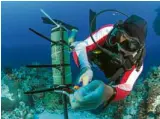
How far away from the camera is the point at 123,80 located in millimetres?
1783

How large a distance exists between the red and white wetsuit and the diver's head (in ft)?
0.30

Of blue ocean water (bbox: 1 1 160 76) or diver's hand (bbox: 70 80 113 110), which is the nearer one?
diver's hand (bbox: 70 80 113 110)

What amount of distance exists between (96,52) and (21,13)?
54 cm

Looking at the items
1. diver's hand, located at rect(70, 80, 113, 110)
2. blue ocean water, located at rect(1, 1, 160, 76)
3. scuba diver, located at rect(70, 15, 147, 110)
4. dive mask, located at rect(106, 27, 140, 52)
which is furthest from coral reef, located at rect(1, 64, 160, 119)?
diver's hand, located at rect(70, 80, 113, 110)

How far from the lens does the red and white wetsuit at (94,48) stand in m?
1.76

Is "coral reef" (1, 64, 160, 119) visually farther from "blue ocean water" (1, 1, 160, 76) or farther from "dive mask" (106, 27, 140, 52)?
"dive mask" (106, 27, 140, 52)

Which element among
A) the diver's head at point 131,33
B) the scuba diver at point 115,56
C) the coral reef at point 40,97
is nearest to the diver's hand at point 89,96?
the scuba diver at point 115,56

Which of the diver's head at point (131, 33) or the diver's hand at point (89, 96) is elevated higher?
the diver's head at point (131, 33)

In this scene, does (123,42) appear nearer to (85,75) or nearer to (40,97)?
(85,75)

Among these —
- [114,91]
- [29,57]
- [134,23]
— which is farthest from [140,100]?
[29,57]

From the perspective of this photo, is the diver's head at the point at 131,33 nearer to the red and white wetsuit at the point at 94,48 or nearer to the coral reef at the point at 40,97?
the red and white wetsuit at the point at 94,48

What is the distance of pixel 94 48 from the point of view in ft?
5.93

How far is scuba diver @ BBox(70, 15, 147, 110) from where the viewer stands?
164cm

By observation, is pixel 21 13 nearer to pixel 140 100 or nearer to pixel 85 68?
pixel 85 68
